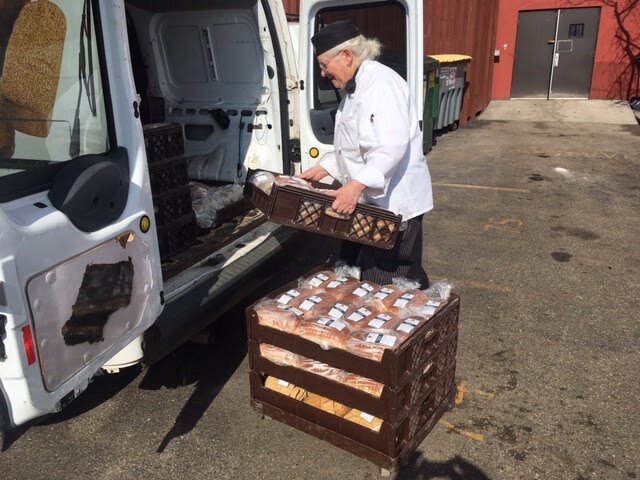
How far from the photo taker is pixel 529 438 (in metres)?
2.89

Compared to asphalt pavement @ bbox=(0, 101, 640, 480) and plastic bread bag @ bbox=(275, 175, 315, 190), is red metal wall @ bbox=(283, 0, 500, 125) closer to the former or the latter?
asphalt pavement @ bbox=(0, 101, 640, 480)

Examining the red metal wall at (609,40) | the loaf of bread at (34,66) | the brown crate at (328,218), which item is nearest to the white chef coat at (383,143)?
the brown crate at (328,218)

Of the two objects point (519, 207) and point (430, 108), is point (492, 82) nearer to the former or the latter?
point (430, 108)

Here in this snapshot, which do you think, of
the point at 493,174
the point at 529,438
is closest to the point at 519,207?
the point at 493,174

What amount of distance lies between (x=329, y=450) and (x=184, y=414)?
0.88m

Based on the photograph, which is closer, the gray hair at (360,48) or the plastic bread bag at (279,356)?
the plastic bread bag at (279,356)

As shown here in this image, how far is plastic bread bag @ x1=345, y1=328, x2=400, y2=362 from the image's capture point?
242 centimetres

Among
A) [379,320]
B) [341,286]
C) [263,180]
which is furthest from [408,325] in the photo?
[263,180]

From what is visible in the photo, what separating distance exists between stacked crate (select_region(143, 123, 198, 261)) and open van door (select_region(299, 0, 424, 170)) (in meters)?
0.95

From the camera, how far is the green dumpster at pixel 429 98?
9.75 metres

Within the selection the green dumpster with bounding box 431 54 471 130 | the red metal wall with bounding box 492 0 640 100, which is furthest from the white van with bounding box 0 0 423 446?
the red metal wall with bounding box 492 0 640 100

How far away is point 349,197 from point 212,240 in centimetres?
154

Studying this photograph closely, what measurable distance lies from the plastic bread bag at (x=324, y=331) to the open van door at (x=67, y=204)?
0.69 m

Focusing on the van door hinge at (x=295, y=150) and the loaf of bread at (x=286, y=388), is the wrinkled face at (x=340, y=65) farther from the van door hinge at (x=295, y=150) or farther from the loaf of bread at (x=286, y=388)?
the loaf of bread at (x=286, y=388)
